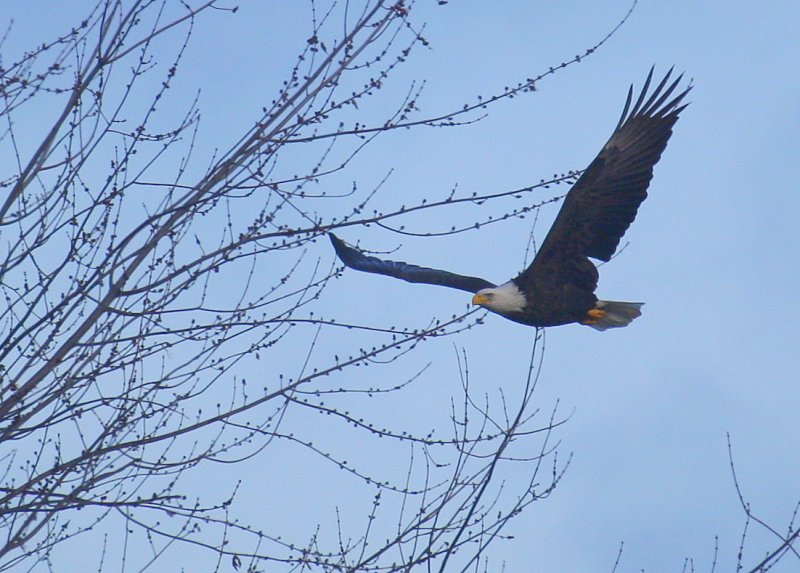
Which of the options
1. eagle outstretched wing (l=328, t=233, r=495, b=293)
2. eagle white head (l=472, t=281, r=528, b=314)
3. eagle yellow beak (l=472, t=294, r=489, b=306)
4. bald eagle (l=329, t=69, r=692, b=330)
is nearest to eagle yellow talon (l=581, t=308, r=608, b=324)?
bald eagle (l=329, t=69, r=692, b=330)

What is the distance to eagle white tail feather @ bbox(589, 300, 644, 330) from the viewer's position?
6367 millimetres

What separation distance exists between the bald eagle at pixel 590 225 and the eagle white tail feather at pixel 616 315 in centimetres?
10

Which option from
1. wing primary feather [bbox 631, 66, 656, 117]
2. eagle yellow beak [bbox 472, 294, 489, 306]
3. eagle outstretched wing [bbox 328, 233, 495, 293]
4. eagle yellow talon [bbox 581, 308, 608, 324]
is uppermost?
wing primary feather [bbox 631, 66, 656, 117]

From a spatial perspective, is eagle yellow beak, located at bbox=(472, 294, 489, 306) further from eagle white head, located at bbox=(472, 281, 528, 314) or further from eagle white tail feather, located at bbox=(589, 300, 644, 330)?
eagle white tail feather, located at bbox=(589, 300, 644, 330)

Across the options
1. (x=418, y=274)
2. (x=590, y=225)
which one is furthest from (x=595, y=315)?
(x=418, y=274)

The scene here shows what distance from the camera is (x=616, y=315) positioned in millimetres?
6387

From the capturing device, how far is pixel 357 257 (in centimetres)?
706

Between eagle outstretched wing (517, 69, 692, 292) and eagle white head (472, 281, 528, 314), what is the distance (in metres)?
0.09

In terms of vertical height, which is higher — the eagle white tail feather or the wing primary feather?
the wing primary feather

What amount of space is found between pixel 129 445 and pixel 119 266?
0.61m

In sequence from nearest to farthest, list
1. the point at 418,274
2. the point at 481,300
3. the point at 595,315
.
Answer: the point at 481,300
the point at 595,315
the point at 418,274

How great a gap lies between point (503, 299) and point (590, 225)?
2.10ft

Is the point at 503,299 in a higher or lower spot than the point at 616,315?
lower

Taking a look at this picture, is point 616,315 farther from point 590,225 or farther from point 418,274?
point 418,274
